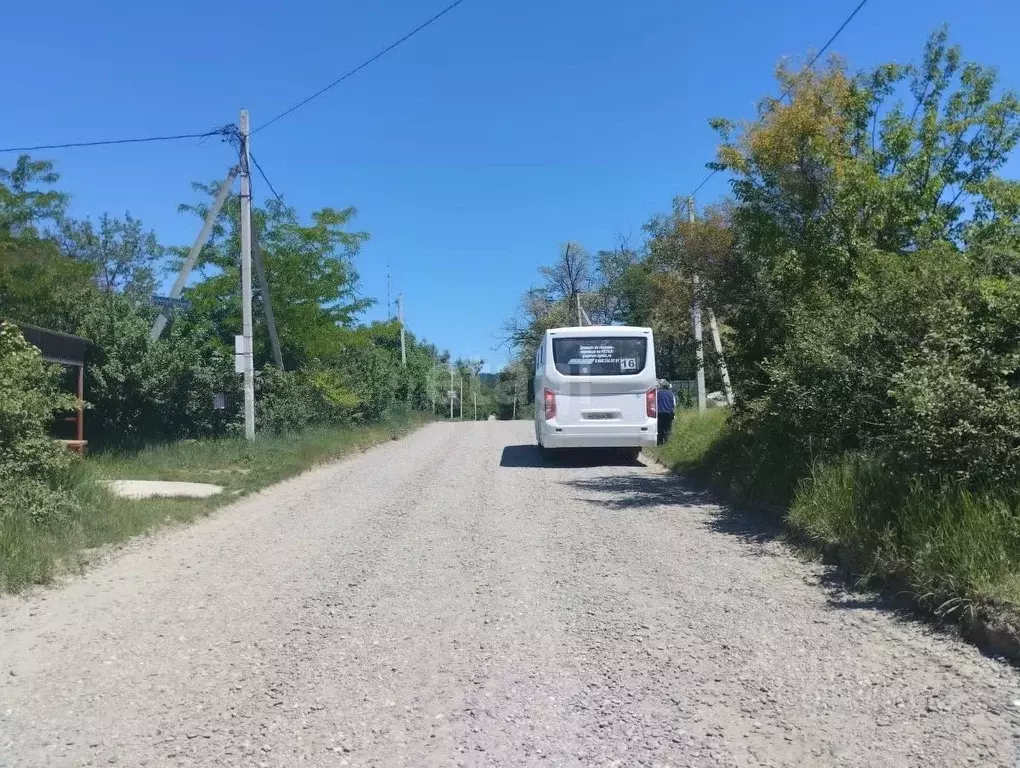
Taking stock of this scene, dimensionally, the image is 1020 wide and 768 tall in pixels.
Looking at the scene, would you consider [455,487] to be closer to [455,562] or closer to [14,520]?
[455,562]

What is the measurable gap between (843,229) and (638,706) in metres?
7.83

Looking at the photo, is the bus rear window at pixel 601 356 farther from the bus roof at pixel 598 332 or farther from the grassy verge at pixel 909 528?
the grassy verge at pixel 909 528

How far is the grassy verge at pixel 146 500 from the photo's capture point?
24.4 feet

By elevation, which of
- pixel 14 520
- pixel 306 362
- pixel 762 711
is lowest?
pixel 762 711

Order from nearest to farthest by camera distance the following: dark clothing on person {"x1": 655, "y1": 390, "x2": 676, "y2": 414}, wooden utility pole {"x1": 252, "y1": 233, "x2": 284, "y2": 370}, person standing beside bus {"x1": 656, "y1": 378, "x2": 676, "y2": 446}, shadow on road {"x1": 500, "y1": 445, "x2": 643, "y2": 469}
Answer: shadow on road {"x1": 500, "y1": 445, "x2": 643, "y2": 469} < person standing beside bus {"x1": 656, "y1": 378, "x2": 676, "y2": 446} < dark clothing on person {"x1": 655, "y1": 390, "x2": 676, "y2": 414} < wooden utility pole {"x1": 252, "y1": 233, "x2": 284, "y2": 370}

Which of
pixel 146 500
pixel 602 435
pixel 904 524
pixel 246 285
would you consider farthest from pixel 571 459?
pixel 904 524

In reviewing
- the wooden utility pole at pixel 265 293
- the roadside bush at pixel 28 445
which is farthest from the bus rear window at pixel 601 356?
the wooden utility pole at pixel 265 293

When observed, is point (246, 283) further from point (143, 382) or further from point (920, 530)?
point (920, 530)

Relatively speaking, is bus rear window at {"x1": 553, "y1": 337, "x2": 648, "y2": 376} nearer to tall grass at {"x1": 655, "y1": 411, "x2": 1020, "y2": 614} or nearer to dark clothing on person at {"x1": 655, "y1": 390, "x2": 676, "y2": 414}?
dark clothing on person at {"x1": 655, "y1": 390, "x2": 676, "y2": 414}

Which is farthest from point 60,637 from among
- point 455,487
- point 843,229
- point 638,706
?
point 843,229

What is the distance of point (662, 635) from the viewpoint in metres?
5.48

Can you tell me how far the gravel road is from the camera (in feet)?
13.0

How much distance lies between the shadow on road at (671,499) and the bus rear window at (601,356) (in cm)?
230

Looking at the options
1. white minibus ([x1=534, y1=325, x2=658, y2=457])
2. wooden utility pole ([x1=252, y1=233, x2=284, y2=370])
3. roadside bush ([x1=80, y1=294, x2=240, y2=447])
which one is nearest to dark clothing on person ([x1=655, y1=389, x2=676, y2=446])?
white minibus ([x1=534, y1=325, x2=658, y2=457])
